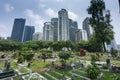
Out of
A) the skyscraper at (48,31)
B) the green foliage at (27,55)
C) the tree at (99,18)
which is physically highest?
the skyscraper at (48,31)

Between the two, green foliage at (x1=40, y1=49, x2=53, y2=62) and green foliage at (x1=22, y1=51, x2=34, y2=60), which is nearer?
green foliage at (x1=22, y1=51, x2=34, y2=60)

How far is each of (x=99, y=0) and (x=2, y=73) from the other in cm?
3341

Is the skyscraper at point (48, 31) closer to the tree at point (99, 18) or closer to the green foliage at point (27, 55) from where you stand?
the tree at point (99, 18)

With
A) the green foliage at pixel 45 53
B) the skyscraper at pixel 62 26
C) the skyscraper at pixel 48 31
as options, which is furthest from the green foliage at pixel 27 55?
the skyscraper at pixel 48 31

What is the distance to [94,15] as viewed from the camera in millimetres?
38000

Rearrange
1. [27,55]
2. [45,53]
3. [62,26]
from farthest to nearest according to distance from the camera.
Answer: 1. [62,26]
2. [45,53]
3. [27,55]

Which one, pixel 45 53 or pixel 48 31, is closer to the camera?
pixel 45 53

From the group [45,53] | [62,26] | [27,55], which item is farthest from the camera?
[62,26]

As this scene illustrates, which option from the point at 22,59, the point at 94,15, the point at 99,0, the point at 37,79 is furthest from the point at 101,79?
the point at 99,0

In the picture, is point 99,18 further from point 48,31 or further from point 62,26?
point 48,31

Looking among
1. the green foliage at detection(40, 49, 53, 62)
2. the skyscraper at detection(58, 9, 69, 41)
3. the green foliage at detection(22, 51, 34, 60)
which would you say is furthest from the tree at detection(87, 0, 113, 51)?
the skyscraper at detection(58, 9, 69, 41)

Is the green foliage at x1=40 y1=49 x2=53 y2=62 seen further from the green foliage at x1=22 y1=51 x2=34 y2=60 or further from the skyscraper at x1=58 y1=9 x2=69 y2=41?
the skyscraper at x1=58 y1=9 x2=69 y2=41

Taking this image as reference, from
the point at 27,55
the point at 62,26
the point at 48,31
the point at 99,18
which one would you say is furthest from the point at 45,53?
the point at 48,31

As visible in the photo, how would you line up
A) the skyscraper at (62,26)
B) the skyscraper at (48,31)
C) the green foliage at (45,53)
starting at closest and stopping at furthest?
the green foliage at (45,53)
the skyscraper at (62,26)
the skyscraper at (48,31)
